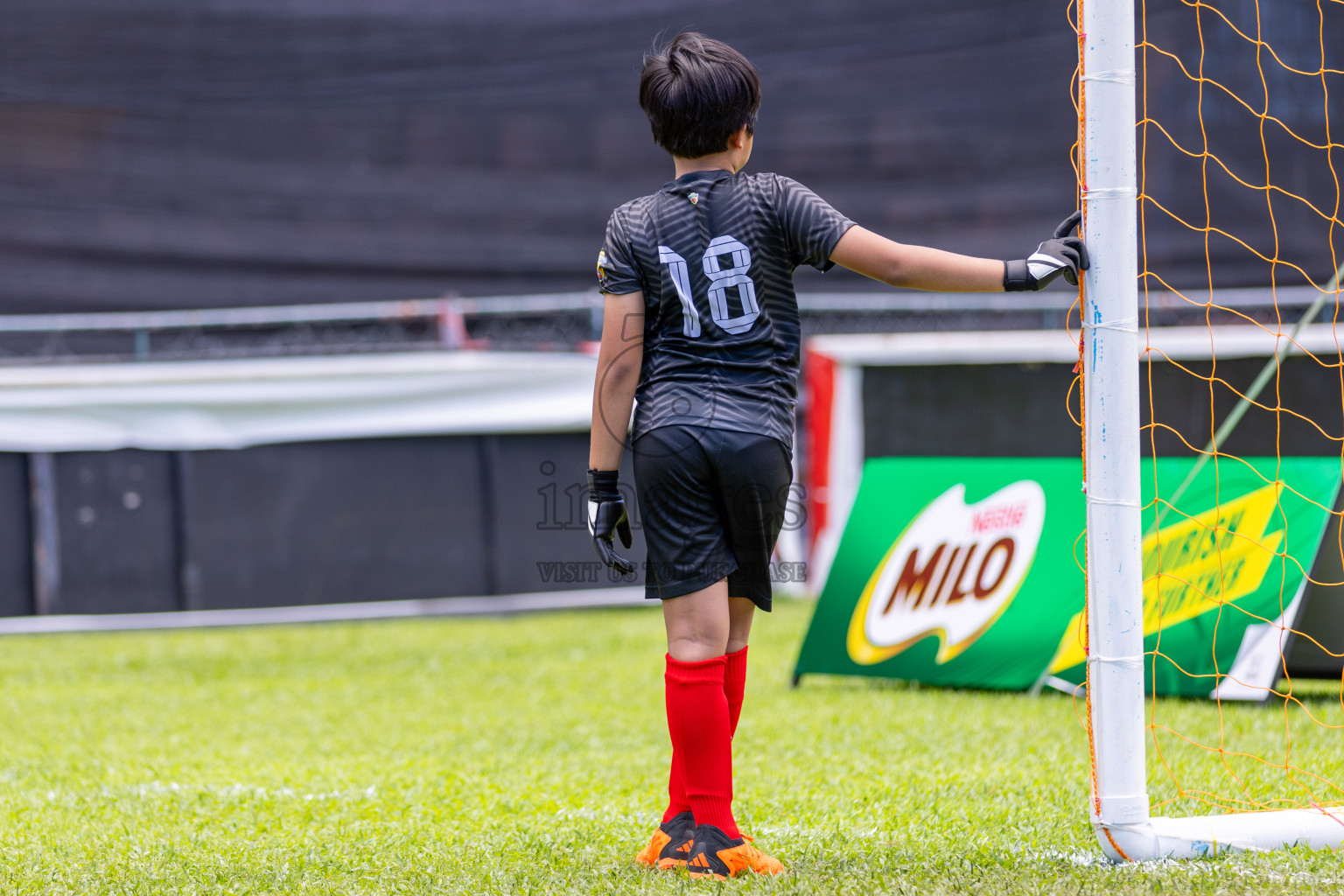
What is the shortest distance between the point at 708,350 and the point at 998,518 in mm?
2857

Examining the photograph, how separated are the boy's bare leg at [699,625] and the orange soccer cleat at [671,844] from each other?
1.10 feet

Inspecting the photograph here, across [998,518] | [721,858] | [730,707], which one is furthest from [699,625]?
[998,518]

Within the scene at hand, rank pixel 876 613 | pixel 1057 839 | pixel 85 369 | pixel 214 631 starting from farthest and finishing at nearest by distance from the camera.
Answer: pixel 214 631 < pixel 85 369 < pixel 876 613 < pixel 1057 839

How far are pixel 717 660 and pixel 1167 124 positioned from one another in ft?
21.5

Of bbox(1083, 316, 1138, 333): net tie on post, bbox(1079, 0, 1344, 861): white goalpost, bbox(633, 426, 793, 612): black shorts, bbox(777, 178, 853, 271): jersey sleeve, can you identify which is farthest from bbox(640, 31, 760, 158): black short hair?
bbox(1083, 316, 1138, 333): net tie on post

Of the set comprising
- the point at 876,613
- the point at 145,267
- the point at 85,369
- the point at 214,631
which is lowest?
the point at 214,631

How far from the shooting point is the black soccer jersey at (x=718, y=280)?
2330 mm

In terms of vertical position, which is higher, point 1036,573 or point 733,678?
point 733,678

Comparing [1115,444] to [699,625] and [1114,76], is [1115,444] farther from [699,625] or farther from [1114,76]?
[699,625]

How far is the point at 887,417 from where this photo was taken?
7824 mm

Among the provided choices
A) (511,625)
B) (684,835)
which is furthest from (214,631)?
(684,835)

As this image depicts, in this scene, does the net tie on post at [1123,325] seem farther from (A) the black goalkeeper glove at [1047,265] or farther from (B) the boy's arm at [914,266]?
(B) the boy's arm at [914,266]

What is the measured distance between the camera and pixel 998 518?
4.92 m

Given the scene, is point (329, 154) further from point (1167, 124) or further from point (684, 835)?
point (684, 835)
